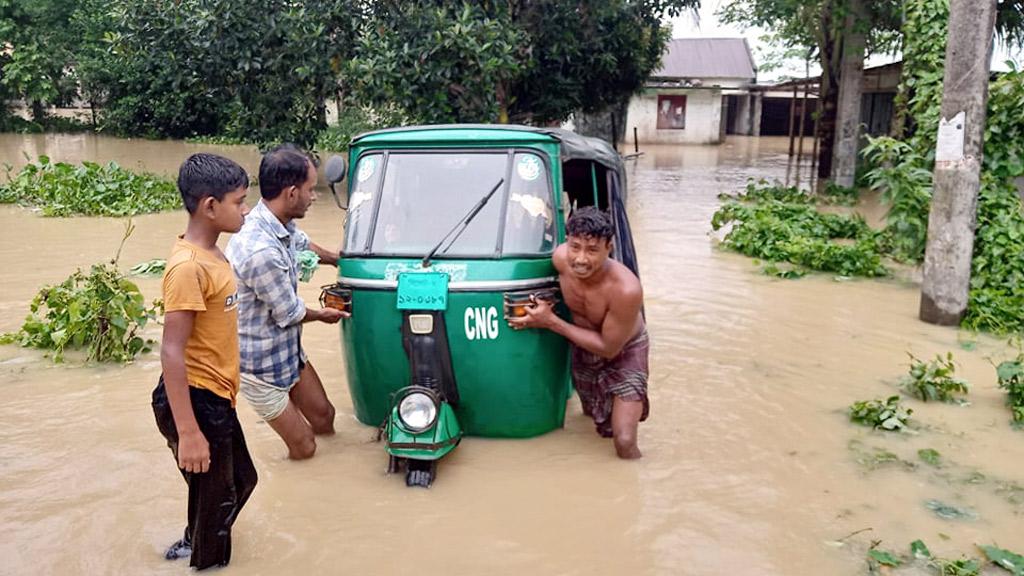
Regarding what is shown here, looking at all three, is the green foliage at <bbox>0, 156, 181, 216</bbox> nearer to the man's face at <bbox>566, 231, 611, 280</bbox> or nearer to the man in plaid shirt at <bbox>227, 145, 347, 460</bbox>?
the man in plaid shirt at <bbox>227, 145, 347, 460</bbox>

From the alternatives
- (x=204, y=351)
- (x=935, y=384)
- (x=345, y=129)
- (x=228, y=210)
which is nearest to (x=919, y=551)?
(x=935, y=384)

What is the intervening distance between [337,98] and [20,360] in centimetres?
921

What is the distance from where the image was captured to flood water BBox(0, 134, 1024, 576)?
149 inches

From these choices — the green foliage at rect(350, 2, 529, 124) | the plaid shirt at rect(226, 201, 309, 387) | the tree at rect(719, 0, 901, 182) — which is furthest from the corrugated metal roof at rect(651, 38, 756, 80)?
the plaid shirt at rect(226, 201, 309, 387)

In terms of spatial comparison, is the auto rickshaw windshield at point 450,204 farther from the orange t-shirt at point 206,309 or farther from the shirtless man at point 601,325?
the orange t-shirt at point 206,309

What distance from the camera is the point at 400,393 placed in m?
4.29

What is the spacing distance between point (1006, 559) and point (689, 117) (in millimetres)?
33062

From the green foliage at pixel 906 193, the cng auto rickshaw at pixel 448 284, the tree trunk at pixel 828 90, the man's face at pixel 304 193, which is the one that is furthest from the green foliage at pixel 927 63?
the tree trunk at pixel 828 90

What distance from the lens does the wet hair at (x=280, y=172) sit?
4160 millimetres

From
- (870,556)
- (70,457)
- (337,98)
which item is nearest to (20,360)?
(70,457)

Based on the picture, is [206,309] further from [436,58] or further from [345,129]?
[345,129]

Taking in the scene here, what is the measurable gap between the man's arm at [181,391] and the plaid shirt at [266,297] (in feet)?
3.22

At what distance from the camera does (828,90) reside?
17.4 metres

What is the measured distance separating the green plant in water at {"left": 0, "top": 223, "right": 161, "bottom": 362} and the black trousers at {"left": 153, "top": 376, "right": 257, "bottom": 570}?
3.34m
